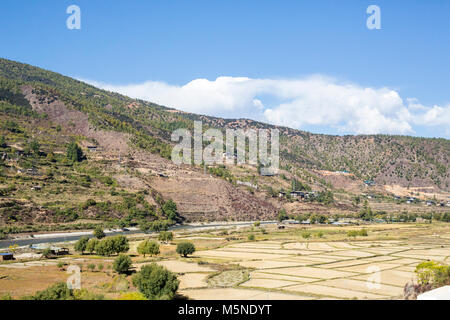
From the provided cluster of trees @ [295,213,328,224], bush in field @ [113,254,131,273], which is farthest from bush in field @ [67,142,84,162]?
bush in field @ [113,254,131,273]

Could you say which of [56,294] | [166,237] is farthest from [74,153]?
[56,294]

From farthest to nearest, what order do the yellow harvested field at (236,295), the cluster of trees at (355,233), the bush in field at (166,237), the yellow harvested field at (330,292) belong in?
the cluster of trees at (355,233)
the bush in field at (166,237)
the yellow harvested field at (330,292)
the yellow harvested field at (236,295)

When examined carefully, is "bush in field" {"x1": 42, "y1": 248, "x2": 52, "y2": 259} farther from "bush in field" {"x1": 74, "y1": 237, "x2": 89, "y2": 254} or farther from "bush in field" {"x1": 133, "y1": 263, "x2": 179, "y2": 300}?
"bush in field" {"x1": 133, "y1": 263, "x2": 179, "y2": 300}

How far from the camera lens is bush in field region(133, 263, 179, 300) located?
122 feet

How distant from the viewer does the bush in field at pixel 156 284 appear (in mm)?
37094

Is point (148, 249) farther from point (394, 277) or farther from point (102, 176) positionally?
point (102, 176)

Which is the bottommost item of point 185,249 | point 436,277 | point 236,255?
point 236,255

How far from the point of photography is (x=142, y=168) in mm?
146750

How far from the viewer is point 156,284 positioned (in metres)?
37.5

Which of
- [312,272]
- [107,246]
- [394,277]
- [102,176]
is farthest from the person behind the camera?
[102,176]

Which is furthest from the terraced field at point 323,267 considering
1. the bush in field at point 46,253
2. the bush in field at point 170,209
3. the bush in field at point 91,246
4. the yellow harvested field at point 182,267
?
the bush in field at point 170,209

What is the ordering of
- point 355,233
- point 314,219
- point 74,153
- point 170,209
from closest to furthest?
point 355,233 < point 170,209 < point 314,219 < point 74,153

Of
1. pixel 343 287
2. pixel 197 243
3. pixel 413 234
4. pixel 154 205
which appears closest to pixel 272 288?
pixel 343 287

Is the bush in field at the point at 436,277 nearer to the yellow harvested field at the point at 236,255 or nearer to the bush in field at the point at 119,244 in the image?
the yellow harvested field at the point at 236,255
